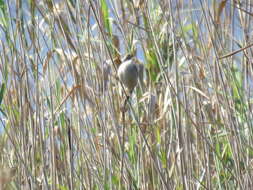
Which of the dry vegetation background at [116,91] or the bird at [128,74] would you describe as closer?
the bird at [128,74]

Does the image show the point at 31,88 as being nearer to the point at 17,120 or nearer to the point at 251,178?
the point at 17,120

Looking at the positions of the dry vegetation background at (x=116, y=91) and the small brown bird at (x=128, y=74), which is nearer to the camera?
the small brown bird at (x=128, y=74)

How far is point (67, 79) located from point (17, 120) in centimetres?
22

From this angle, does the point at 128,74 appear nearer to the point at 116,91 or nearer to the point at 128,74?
the point at 128,74

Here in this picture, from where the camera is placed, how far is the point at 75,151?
3.95ft

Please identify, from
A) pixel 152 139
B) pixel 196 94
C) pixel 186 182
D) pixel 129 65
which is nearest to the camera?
pixel 129 65

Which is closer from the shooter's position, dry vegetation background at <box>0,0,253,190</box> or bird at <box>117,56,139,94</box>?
bird at <box>117,56,139,94</box>

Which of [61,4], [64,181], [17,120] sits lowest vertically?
[64,181]

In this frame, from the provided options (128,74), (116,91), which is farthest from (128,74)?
(116,91)

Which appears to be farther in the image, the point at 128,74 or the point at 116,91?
the point at 116,91

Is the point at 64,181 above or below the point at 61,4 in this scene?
below

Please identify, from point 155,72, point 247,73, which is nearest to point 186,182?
point 247,73

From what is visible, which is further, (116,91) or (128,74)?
(116,91)

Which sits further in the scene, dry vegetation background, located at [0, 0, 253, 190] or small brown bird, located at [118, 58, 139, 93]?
dry vegetation background, located at [0, 0, 253, 190]
